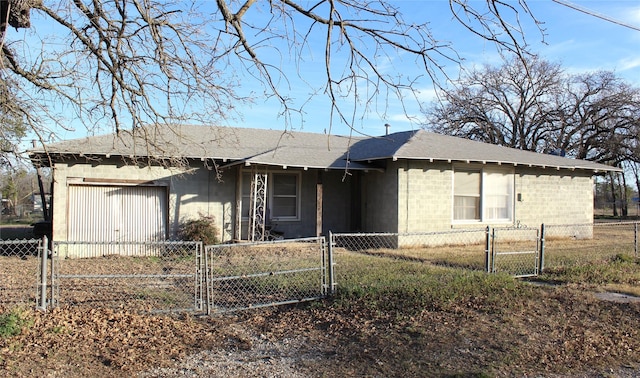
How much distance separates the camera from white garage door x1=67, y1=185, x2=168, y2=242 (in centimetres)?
1435

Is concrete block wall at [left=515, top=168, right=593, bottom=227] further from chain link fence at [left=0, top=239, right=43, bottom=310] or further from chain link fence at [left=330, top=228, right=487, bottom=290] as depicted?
chain link fence at [left=0, top=239, right=43, bottom=310]

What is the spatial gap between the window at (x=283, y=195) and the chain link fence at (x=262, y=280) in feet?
11.6

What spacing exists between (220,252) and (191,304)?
6.07m

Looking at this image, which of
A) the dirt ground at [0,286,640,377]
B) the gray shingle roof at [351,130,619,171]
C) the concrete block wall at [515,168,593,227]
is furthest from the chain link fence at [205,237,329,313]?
the concrete block wall at [515,168,593,227]

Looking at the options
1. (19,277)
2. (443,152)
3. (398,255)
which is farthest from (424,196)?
(19,277)

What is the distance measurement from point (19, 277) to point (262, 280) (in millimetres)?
4774

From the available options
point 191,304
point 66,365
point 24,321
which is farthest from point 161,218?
point 66,365

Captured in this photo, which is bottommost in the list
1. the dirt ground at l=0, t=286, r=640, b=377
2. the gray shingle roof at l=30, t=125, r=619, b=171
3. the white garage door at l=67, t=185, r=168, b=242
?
the dirt ground at l=0, t=286, r=640, b=377

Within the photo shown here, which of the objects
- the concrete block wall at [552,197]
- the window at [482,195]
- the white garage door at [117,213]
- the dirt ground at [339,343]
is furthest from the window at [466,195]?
the dirt ground at [339,343]

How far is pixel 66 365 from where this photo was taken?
5.17 m

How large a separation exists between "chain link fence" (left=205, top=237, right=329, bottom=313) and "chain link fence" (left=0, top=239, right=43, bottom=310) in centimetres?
240

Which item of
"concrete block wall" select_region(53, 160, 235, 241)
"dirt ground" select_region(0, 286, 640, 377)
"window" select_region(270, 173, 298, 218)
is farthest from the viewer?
"window" select_region(270, 173, 298, 218)

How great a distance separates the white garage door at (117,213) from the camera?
14352 millimetres

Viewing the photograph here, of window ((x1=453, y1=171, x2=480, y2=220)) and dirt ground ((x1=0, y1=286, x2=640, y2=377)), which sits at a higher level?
window ((x1=453, y1=171, x2=480, y2=220))
